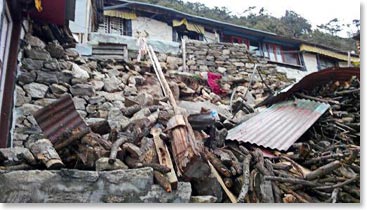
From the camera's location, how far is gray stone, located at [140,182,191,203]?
1503mm

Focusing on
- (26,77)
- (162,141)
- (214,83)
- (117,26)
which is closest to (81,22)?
(214,83)

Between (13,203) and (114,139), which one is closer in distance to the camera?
(13,203)

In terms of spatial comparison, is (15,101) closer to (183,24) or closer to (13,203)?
(13,203)

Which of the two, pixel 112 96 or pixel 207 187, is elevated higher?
pixel 112 96

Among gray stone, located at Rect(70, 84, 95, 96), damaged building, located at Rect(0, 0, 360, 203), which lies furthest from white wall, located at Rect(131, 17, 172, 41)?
gray stone, located at Rect(70, 84, 95, 96)

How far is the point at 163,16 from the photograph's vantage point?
6.26 metres

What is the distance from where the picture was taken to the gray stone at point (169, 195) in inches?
59.2

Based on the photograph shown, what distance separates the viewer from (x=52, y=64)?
8.71ft

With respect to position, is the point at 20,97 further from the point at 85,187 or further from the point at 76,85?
the point at 85,187

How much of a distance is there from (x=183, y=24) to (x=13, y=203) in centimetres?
525

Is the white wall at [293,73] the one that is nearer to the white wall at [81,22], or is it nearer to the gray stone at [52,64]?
the white wall at [81,22]

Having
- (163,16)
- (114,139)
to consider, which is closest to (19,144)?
(114,139)

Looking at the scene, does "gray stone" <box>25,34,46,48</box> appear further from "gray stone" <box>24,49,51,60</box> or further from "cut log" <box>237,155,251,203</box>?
"cut log" <box>237,155,251,203</box>

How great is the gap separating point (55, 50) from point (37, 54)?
21 centimetres
